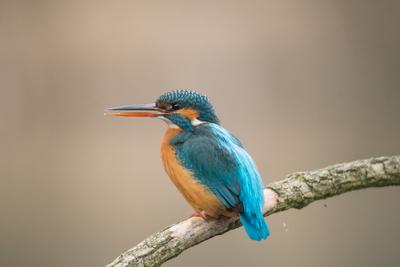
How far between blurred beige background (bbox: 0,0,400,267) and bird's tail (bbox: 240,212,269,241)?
74.7 inches

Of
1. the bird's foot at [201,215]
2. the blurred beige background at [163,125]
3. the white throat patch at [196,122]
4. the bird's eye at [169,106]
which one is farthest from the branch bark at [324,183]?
the blurred beige background at [163,125]

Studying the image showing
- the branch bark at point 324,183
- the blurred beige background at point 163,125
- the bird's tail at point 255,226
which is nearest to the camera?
the bird's tail at point 255,226

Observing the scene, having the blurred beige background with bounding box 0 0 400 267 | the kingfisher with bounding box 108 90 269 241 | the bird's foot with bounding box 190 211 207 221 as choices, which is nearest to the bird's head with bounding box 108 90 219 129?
the kingfisher with bounding box 108 90 269 241

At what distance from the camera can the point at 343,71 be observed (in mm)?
4477

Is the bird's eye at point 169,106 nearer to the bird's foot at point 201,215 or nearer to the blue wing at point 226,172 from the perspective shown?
the blue wing at point 226,172

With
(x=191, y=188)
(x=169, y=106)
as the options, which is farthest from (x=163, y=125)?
(x=191, y=188)

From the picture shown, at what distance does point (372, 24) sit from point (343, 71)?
0.36m

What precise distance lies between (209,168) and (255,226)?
0.24 metres

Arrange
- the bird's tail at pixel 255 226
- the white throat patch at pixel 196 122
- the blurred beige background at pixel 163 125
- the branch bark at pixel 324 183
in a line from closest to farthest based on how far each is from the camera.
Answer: the bird's tail at pixel 255 226 < the branch bark at pixel 324 183 < the white throat patch at pixel 196 122 < the blurred beige background at pixel 163 125

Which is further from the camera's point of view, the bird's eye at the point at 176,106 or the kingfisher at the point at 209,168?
the bird's eye at the point at 176,106

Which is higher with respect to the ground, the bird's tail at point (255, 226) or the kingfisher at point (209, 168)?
the kingfisher at point (209, 168)

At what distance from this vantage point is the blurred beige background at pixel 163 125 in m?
4.11

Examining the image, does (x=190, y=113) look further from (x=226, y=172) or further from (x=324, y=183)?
(x=324, y=183)

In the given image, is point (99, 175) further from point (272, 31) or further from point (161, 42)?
point (272, 31)
